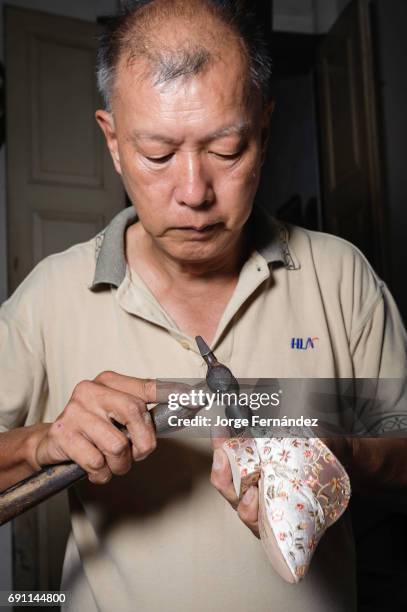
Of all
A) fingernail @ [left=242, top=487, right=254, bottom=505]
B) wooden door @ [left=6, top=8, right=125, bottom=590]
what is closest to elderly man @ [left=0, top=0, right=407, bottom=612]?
fingernail @ [left=242, top=487, right=254, bottom=505]

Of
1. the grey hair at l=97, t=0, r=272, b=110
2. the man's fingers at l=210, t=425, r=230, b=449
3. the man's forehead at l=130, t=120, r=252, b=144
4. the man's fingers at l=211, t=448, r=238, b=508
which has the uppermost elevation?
the grey hair at l=97, t=0, r=272, b=110

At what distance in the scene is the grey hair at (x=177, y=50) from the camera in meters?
0.72

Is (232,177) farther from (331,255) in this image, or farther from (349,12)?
(349,12)

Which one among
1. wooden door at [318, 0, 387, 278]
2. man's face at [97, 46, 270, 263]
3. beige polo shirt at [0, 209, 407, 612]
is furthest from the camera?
wooden door at [318, 0, 387, 278]

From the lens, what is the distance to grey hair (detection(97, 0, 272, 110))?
724 millimetres

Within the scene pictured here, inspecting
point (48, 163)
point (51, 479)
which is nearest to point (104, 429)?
point (51, 479)

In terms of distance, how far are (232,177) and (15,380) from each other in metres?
0.45

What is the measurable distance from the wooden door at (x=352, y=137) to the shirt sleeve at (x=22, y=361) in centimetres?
145

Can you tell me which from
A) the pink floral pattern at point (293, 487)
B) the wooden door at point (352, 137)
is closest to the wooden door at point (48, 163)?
the wooden door at point (352, 137)

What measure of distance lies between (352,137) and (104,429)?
1.87m

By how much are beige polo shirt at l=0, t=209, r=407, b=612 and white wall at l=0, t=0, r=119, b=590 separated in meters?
1.13

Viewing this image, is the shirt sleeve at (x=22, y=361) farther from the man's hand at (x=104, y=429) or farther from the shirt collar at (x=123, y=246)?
the man's hand at (x=104, y=429)

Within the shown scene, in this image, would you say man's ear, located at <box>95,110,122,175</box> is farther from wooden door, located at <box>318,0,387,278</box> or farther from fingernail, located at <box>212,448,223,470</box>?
wooden door, located at <box>318,0,387,278</box>

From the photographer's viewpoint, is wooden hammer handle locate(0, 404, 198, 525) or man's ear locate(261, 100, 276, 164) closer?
wooden hammer handle locate(0, 404, 198, 525)
